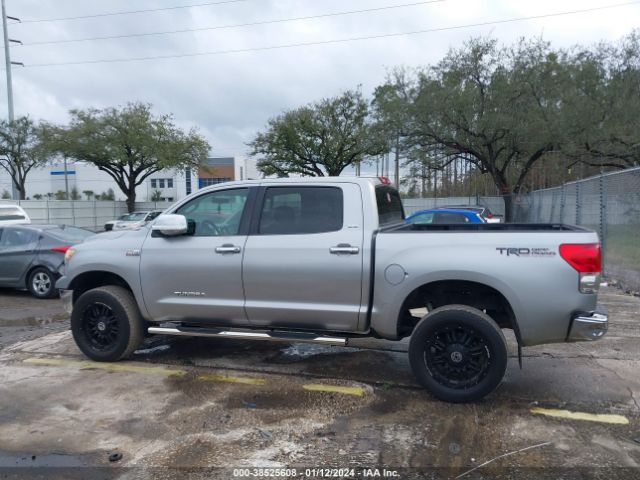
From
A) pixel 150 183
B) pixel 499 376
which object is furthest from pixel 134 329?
pixel 150 183

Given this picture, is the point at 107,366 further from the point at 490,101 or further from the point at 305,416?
the point at 490,101

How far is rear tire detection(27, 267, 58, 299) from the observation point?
32.2 feet

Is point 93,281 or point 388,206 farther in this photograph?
point 93,281

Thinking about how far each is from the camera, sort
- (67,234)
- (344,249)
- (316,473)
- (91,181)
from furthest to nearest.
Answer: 1. (91,181)
2. (67,234)
3. (344,249)
4. (316,473)

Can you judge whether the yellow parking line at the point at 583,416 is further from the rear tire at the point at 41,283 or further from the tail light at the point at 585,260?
the rear tire at the point at 41,283

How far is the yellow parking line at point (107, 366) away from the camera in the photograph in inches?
211

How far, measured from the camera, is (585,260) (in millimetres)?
4047

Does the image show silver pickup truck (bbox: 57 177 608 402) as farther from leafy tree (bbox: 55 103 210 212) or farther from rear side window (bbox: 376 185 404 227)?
leafy tree (bbox: 55 103 210 212)

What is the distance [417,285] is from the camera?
4449mm

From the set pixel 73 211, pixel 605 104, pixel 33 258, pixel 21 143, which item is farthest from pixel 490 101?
pixel 21 143

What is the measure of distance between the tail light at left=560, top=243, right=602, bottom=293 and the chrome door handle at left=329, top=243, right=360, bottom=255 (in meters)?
1.66

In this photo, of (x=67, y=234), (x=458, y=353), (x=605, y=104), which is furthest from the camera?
(x=605, y=104)

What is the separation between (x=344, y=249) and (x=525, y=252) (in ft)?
4.88

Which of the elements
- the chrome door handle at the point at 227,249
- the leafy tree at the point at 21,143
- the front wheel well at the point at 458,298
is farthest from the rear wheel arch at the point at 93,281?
the leafy tree at the point at 21,143
